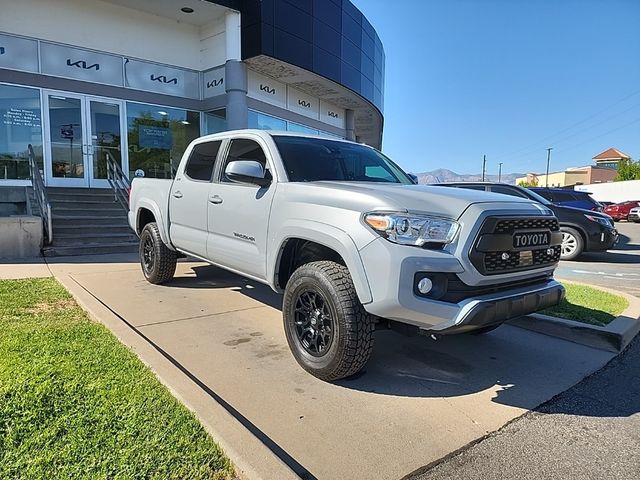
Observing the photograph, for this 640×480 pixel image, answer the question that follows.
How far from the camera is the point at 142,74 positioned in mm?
14203

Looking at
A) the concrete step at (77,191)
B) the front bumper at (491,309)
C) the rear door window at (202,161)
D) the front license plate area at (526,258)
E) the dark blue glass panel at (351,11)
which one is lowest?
the front bumper at (491,309)

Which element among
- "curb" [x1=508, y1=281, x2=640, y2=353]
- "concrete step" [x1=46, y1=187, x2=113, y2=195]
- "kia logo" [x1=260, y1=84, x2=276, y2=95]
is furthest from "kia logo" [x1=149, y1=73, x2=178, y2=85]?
"curb" [x1=508, y1=281, x2=640, y2=353]

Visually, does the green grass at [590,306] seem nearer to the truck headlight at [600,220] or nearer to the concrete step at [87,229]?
the truck headlight at [600,220]

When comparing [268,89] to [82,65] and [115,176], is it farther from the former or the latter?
[115,176]

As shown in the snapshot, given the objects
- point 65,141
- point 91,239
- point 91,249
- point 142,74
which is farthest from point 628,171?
point 91,249

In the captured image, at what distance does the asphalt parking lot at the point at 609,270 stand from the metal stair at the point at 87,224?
353 inches

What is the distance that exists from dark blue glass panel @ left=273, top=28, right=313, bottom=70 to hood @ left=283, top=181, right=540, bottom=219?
1192cm

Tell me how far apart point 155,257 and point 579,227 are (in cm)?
907

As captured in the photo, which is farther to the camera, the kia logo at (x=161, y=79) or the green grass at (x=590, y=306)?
the kia logo at (x=161, y=79)

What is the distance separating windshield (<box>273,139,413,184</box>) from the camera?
4.18 m

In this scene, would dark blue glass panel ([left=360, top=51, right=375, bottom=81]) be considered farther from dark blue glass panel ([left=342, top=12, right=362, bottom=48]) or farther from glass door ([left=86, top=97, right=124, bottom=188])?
glass door ([left=86, top=97, right=124, bottom=188])

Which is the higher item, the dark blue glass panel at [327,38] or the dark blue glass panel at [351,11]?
the dark blue glass panel at [351,11]

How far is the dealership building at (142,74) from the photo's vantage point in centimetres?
1223

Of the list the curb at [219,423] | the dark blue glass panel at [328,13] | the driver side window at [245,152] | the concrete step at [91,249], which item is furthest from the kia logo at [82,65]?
the curb at [219,423]
